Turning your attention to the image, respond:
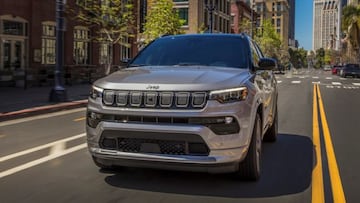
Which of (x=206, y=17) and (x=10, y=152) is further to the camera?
(x=206, y=17)

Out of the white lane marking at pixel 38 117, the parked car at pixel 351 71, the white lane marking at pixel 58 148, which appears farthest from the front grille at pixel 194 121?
the parked car at pixel 351 71

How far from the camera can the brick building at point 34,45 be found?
23.1 meters

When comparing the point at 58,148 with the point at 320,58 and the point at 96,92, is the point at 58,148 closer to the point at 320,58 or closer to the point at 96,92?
the point at 96,92

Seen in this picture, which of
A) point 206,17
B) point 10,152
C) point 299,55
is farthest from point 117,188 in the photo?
point 299,55

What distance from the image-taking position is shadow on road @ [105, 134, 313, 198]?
17.9 feet

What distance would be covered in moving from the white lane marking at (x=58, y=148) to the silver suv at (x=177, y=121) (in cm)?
225

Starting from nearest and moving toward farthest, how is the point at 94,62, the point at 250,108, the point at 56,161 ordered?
1. the point at 250,108
2. the point at 56,161
3. the point at 94,62

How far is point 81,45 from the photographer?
29.9 metres

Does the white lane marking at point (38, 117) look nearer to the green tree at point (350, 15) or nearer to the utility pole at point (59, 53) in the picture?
the utility pole at point (59, 53)

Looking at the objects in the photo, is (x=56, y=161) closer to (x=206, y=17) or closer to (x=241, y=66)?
(x=241, y=66)

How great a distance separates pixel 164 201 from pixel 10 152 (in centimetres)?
378

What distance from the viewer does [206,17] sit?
72.8 meters

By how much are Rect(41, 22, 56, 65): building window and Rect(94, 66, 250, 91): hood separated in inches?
844

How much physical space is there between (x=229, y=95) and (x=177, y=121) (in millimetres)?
643
